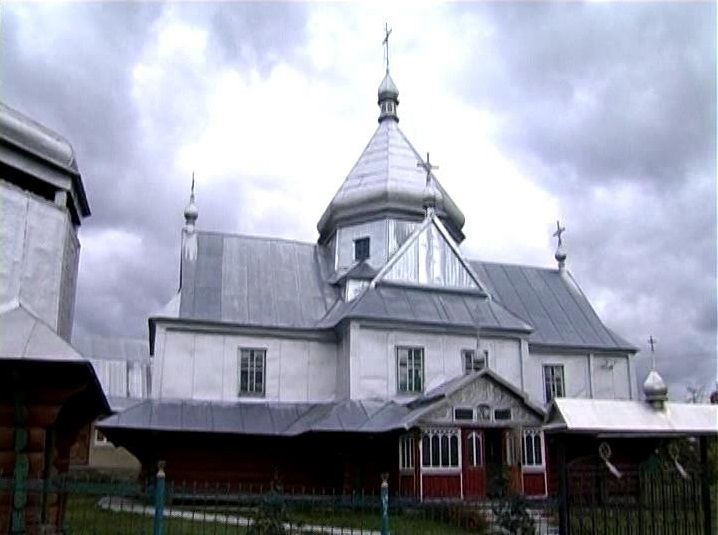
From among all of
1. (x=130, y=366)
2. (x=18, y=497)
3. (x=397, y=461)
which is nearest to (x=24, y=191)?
(x=18, y=497)

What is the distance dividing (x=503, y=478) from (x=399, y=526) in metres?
5.35

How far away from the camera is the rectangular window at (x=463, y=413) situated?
19391 mm

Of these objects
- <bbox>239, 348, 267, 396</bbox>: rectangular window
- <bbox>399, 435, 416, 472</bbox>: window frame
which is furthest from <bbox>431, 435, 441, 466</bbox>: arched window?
<bbox>239, 348, 267, 396</bbox>: rectangular window

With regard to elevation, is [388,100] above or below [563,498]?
above

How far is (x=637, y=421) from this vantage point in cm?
1123

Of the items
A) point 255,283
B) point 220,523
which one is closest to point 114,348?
point 255,283

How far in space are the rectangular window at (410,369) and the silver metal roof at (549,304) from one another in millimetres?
4480

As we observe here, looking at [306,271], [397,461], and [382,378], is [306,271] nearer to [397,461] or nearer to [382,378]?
[382,378]

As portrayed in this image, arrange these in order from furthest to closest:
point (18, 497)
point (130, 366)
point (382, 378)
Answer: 1. point (130, 366)
2. point (382, 378)
3. point (18, 497)

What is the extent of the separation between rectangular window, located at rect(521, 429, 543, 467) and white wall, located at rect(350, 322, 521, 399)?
2971 mm

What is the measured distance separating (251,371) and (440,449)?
6.16 metres

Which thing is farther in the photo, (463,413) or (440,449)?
(463,413)

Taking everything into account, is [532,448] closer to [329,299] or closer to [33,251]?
[329,299]

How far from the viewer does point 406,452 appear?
19.3 meters
